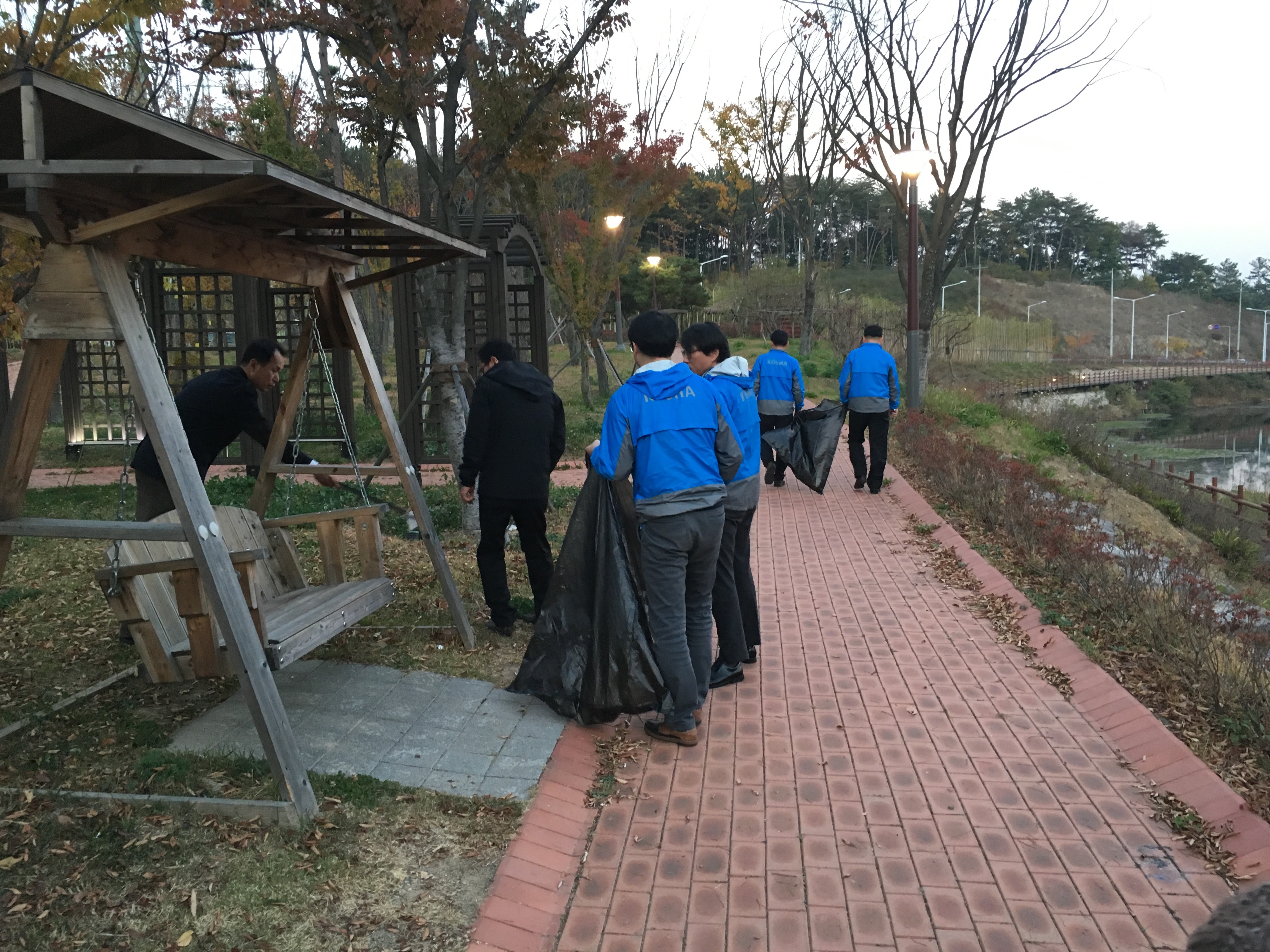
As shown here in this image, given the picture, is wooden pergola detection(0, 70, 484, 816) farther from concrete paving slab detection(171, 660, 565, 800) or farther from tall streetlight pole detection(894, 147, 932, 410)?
tall streetlight pole detection(894, 147, 932, 410)

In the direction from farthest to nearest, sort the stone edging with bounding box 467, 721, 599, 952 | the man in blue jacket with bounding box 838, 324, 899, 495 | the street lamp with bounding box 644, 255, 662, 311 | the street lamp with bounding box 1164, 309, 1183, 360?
the street lamp with bounding box 1164, 309, 1183, 360, the street lamp with bounding box 644, 255, 662, 311, the man in blue jacket with bounding box 838, 324, 899, 495, the stone edging with bounding box 467, 721, 599, 952

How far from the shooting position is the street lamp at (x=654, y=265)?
89.8 ft

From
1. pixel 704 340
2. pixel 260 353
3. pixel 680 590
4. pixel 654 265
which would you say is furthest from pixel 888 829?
pixel 654 265

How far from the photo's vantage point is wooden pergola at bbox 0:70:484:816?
333 centimetres

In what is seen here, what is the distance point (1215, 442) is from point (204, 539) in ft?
142

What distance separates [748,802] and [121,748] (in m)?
2.69

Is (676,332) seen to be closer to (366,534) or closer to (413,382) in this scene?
(366,534)

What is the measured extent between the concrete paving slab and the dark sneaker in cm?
97

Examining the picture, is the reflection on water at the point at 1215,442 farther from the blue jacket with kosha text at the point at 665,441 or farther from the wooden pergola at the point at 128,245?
the wooden pergola at the point at 128,245

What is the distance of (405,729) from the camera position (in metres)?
4.57

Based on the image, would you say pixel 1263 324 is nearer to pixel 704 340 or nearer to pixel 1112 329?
pixel 1112 329

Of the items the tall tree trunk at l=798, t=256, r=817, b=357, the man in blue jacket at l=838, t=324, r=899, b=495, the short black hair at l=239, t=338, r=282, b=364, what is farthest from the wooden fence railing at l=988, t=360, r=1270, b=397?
the short black hair at l=239, t=338, r=282, b=364

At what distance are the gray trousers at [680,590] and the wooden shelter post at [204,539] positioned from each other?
161cm

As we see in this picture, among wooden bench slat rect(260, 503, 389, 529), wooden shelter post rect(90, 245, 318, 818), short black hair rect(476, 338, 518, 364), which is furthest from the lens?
short black hair rect(476, 338, 518, 364)
